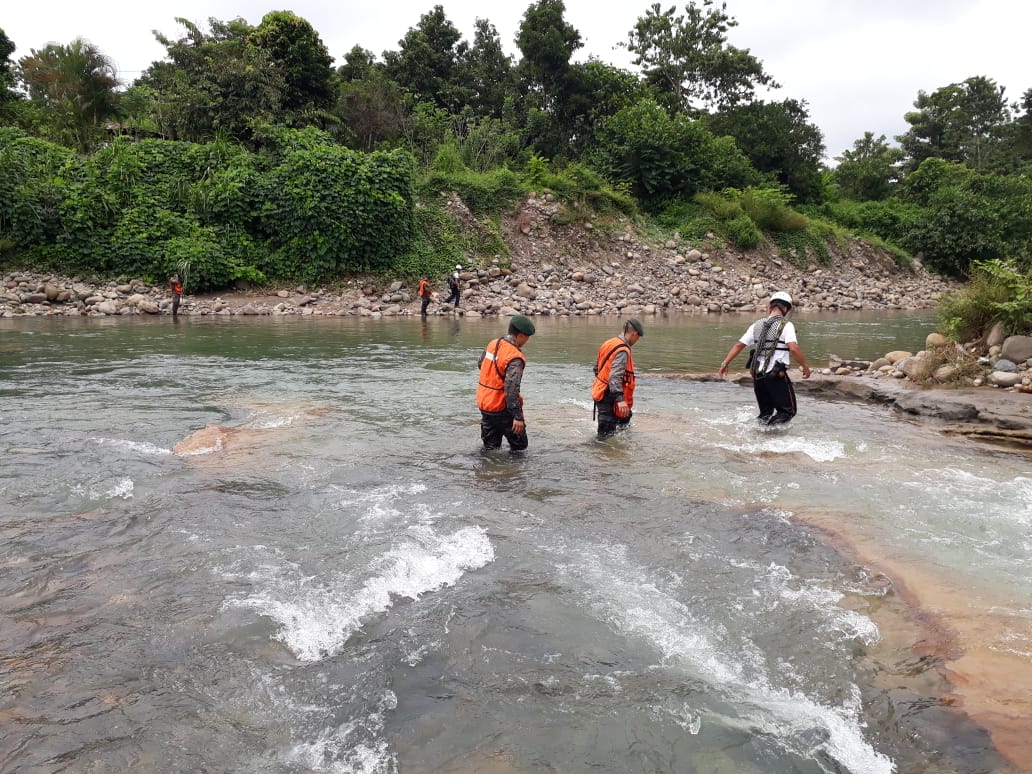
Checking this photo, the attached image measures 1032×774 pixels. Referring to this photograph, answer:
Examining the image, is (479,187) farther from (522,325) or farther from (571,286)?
(522,325)

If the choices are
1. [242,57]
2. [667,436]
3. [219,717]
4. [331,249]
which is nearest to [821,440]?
[667,436]

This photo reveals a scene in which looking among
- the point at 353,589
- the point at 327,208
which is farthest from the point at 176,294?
the point at 353,589

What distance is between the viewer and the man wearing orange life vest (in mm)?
6496

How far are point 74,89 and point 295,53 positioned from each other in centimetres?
928

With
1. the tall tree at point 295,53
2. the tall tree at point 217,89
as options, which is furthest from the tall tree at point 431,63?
the tall tree at point 217,89

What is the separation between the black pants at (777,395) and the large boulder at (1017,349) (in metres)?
4.12

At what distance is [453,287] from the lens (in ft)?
78.9

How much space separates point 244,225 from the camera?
2500 centimetres

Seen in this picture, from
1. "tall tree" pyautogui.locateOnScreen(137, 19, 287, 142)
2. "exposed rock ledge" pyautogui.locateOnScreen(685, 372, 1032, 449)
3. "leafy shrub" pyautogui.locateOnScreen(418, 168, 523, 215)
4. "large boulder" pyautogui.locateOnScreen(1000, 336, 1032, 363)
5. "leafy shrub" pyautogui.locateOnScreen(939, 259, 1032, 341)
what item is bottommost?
"exposed rock ledge" pyautogui.locateOnScreen(685, 372, 1032, 449)

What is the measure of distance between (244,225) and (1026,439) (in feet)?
79.8

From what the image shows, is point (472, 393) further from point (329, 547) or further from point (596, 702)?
point (596, 702)

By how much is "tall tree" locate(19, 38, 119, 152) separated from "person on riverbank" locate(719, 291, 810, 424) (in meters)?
28.4

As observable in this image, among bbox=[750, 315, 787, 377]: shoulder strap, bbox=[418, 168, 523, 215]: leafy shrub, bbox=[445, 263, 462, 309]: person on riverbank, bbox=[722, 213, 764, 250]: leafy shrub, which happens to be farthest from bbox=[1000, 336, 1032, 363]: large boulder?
bbox=[722, 213, 764, 250]: leafy shrub

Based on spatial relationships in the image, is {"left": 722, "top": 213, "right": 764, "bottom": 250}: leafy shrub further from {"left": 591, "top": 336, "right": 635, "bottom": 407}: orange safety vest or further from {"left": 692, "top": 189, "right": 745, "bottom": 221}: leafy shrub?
{"left": 591, "top": 336, "right": 635, "bottom": 407}: orange safety vest
